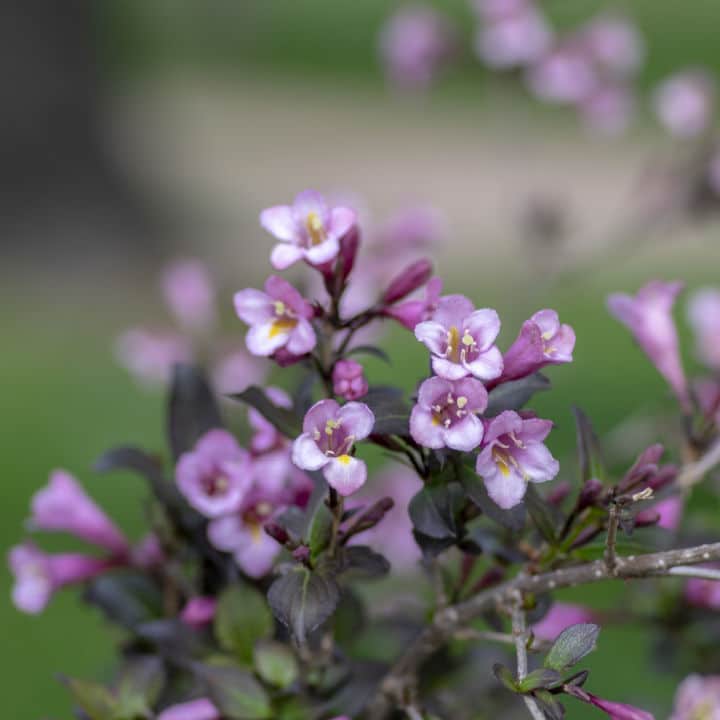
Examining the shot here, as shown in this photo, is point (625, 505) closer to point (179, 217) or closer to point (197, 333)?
point (197, 333)

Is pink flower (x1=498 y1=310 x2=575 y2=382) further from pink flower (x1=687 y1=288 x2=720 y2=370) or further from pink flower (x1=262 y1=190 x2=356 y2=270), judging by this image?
pink flower (x1=687 y1=288 x2=720 y2=370)

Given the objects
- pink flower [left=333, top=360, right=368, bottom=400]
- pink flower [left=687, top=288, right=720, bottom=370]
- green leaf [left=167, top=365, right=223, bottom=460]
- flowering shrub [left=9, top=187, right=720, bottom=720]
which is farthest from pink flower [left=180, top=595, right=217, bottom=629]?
pink flower [left=687, top=288, right=720, bottom=370]

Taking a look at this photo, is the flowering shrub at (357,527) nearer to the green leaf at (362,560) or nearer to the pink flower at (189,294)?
the green leaf at (362,560)

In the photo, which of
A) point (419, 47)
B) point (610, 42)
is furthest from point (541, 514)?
point (419, 47)

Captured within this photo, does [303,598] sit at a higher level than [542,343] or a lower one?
A: lower

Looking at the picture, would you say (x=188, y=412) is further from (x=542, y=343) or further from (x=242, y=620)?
(x=542, y=343)

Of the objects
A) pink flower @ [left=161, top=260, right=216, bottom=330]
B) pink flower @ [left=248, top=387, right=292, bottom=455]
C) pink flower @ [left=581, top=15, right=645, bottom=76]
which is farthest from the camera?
pink flower @ [left=581, top=15, right=645, bottom=76]
